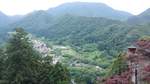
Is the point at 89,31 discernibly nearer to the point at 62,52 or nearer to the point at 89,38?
the point at 89,38

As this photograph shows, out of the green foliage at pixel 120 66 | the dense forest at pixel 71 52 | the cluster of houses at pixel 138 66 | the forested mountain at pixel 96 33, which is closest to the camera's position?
the cluster of houses at pixel 138 66

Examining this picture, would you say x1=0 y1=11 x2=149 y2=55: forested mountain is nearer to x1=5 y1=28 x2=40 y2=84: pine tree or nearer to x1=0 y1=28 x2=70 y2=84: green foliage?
x1=0 y1=28 x2=70 y2=84: green foliage

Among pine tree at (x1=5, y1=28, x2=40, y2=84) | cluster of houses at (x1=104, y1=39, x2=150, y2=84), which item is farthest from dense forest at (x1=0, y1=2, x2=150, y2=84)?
cluster of houses at (x1=104, y1=39, x2=150, y2=84)

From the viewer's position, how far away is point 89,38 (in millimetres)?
139625

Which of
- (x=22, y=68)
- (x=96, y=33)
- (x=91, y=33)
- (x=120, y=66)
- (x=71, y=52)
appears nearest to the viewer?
(x=120, y=66)

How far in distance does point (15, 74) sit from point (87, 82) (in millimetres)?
37178

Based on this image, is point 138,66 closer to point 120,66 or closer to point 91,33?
point 120,66

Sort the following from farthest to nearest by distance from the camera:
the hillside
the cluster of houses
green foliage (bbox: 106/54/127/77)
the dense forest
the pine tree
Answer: the hillside < the dense forest < the pine tree < green foliage (bbox: 106/54/127/77) < the cluster of houses

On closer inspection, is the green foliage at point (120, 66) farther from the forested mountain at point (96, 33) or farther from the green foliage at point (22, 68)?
the forested mountain at point (96, 33)

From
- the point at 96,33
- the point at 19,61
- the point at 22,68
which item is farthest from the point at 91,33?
the point at 22,68

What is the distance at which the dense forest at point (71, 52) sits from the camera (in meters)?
27.2

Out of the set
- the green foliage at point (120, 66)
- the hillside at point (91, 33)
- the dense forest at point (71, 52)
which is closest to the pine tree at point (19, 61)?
the dense forest at point (71, 52)

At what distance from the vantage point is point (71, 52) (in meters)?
114

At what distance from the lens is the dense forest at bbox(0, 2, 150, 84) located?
2720 cm
